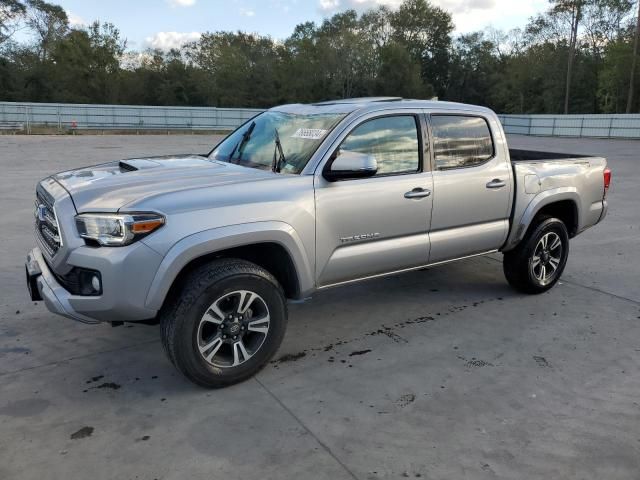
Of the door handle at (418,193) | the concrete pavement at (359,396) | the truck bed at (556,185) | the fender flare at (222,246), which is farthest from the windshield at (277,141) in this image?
the truck bed at (556,185)

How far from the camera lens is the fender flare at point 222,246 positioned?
3.05 metres

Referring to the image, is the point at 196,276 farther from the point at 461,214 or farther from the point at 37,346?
the point at 461,214

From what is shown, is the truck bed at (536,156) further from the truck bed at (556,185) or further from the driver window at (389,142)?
the driver window at (389,142)

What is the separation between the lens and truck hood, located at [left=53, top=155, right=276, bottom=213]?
3.11m

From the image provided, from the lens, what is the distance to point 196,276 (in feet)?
10.6

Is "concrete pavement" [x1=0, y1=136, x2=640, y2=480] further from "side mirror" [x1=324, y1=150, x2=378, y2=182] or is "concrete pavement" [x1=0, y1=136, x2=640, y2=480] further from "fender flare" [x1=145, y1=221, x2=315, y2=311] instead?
"side mirror" [x1=324, y1=150, x2=378, y2=182]

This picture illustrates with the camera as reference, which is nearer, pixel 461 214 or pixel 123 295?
pixel 123 295

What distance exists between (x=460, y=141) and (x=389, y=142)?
781 millimetres

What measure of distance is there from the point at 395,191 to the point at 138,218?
6.16ft

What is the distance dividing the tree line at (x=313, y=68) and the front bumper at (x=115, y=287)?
194 ft

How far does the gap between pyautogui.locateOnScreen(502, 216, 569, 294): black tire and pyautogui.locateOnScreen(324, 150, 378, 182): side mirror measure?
2.09m

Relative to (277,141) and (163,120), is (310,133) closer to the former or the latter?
(277,141)

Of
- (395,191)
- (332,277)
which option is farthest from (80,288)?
(395,191)

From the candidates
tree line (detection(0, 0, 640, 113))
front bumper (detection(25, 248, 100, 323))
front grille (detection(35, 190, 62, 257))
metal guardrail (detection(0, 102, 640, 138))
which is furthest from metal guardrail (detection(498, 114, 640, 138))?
front bumper (detection(25, 248, 100, 323))
